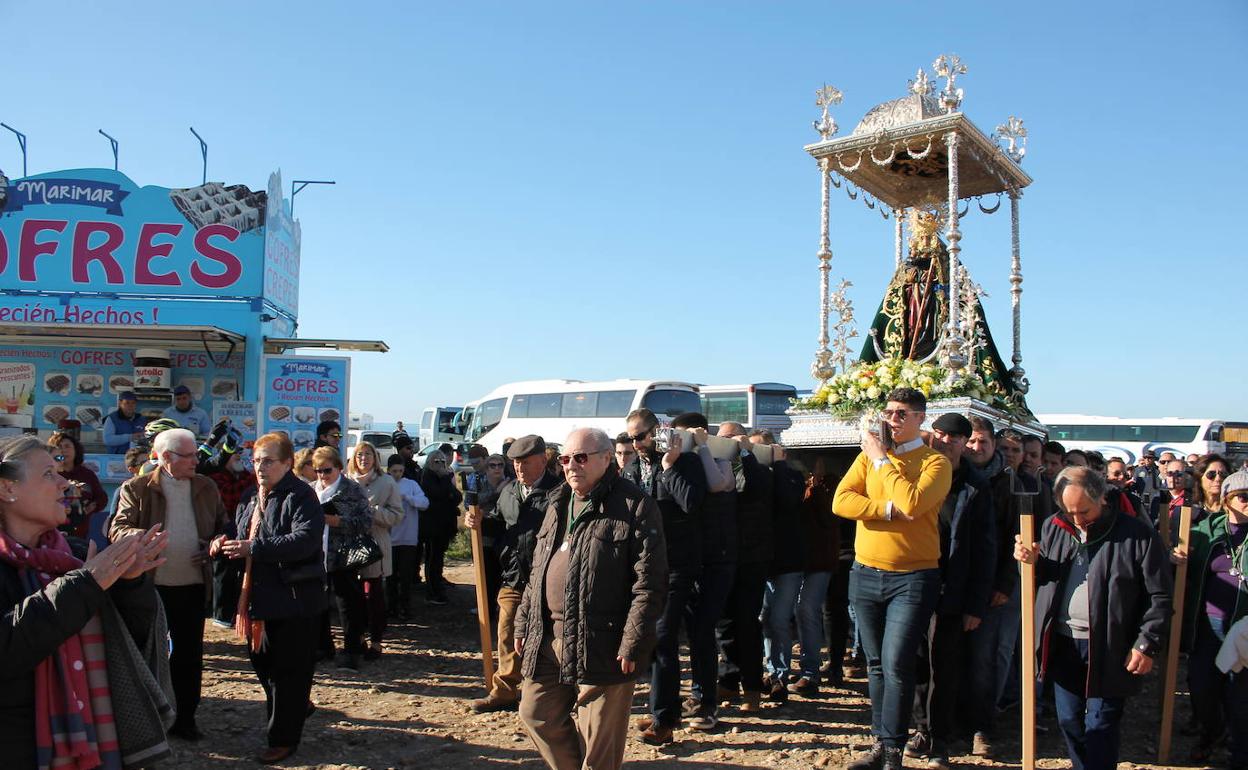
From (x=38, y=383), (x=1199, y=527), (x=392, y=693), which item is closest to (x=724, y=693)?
(x=392, y=693)

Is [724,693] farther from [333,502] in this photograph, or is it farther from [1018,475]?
[333,502]

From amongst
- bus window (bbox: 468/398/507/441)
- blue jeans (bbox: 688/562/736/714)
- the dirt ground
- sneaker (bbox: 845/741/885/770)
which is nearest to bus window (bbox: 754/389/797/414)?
bus window (bbox: 468/398/507/441)

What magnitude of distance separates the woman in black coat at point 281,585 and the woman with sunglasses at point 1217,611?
4.97m

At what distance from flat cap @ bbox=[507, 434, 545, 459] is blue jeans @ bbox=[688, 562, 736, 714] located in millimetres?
1294

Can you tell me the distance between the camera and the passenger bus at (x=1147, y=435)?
32.0m

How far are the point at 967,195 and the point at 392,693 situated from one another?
9766mm

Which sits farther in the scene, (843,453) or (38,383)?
(38,383)

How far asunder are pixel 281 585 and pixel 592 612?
2.04m

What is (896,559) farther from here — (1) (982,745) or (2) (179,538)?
(2) (179,538)

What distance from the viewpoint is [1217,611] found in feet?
16.9

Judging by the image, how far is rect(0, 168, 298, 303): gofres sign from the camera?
1230 centimetres

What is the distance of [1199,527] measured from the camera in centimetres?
554

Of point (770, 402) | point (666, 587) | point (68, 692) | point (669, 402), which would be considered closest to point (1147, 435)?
point (770, 402)

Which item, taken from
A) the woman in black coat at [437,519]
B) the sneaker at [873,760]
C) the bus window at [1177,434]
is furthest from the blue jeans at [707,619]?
the bus window at [1177,434]
